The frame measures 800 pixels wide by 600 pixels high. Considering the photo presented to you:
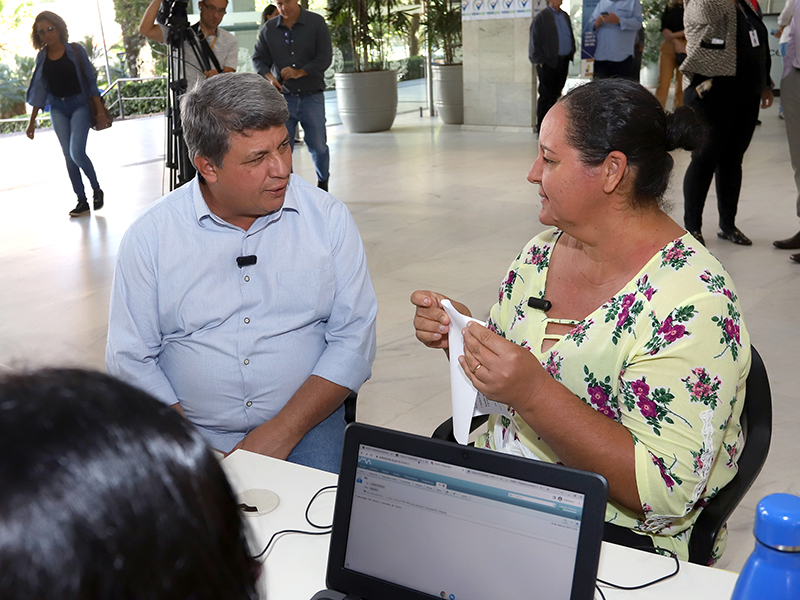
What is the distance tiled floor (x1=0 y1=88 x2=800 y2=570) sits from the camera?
329 cm

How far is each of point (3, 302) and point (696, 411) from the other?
446 centimetres

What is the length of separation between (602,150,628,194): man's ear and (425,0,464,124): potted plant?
33.0ft

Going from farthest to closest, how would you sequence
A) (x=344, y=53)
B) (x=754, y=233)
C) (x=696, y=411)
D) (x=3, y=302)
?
(x=344, y=53)
(x=754, y=233)
(x=3, y=302)
(x=696, y=411)

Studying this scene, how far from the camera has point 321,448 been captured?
207 cm

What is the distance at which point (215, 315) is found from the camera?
2.03 meters

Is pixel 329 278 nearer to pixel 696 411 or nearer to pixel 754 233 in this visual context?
pixel 696 411

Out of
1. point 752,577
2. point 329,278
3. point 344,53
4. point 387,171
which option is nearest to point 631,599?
point 752,577

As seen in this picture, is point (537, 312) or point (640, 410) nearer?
point (640, 410)

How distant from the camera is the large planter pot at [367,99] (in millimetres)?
10797

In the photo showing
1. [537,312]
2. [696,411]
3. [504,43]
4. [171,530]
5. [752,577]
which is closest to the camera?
[171,530]

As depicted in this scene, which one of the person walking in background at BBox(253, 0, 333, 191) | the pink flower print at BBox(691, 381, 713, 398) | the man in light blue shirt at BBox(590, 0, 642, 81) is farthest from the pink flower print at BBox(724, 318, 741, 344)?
the man in light blue shirt at BBox(590, 0, 642, 81)

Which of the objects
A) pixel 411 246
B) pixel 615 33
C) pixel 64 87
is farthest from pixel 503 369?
pixel 615 33

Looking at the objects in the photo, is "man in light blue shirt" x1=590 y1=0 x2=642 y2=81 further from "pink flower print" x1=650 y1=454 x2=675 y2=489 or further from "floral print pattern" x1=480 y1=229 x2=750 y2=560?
"pink flower print" x1=650 y1=454 x2=675 y2=489

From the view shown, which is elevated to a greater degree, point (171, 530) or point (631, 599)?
point (171, 530)
